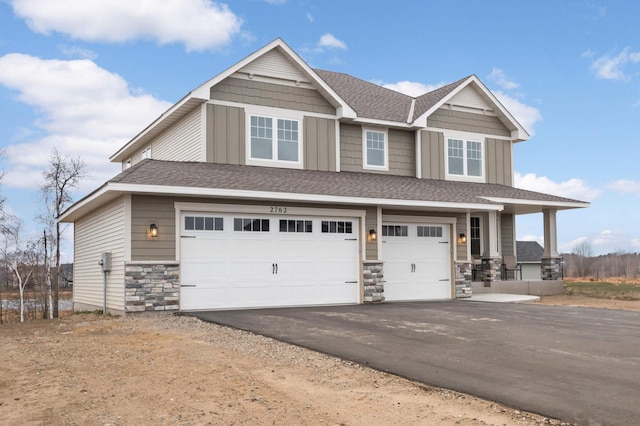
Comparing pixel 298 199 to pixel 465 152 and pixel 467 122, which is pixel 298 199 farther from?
pixel 467 122

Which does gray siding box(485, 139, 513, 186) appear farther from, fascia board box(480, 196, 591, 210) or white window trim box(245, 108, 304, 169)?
white window trim box(245, 108, 304, 169)

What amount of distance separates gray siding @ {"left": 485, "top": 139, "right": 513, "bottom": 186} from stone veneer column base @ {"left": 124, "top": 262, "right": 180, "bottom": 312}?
12311 millimetres

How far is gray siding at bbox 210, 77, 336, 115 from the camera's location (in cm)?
1647

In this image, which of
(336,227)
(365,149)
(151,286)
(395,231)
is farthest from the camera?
(365,149)

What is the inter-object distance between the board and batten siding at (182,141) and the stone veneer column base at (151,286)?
374cm

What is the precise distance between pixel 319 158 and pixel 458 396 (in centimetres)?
1228

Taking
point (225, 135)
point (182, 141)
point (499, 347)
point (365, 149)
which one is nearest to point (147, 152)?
point (182, 141)

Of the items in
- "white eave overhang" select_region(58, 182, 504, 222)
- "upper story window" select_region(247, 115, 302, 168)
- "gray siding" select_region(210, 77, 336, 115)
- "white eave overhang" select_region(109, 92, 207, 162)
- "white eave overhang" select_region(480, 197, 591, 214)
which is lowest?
"white eave overhang" select_region(58, 182, 504, 222)

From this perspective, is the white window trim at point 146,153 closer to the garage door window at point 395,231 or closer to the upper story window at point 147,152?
the upper story window at point 147,152

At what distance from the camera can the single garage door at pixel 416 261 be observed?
17.2 m

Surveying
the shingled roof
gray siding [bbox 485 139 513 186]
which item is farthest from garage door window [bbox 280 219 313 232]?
gray siding [bbox 485 139 513 186]

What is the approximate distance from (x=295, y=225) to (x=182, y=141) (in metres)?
4.79

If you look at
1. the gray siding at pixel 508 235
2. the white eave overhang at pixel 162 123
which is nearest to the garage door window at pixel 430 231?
the gray siding at pixel 508 235

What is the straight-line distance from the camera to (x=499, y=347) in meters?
8.49
